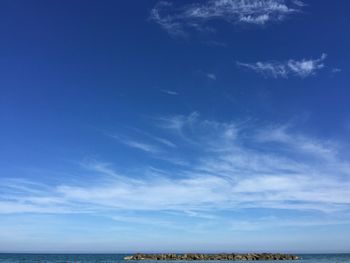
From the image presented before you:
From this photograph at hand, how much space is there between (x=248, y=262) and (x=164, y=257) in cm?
2060

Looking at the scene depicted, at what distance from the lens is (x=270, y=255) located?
101m

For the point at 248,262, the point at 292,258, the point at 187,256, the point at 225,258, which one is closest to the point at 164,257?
the point at 187,256

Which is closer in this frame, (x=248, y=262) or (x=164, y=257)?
(x=248, y=262)

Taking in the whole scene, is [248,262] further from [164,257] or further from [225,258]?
[164,257]

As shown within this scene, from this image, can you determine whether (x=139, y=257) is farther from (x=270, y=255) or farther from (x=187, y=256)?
(x=270, y=255)

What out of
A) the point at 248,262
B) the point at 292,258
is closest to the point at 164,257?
the point at 248,262

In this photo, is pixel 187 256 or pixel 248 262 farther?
pixel 187 256

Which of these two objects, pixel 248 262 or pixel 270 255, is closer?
pixel 248 262

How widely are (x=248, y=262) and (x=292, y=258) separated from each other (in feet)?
68.6

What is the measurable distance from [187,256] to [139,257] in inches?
479

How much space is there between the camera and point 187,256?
98.1 m

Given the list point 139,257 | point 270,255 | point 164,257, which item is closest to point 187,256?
point 164,257

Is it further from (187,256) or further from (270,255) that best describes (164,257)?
(270,255)

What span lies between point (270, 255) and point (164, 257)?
1011 inches
